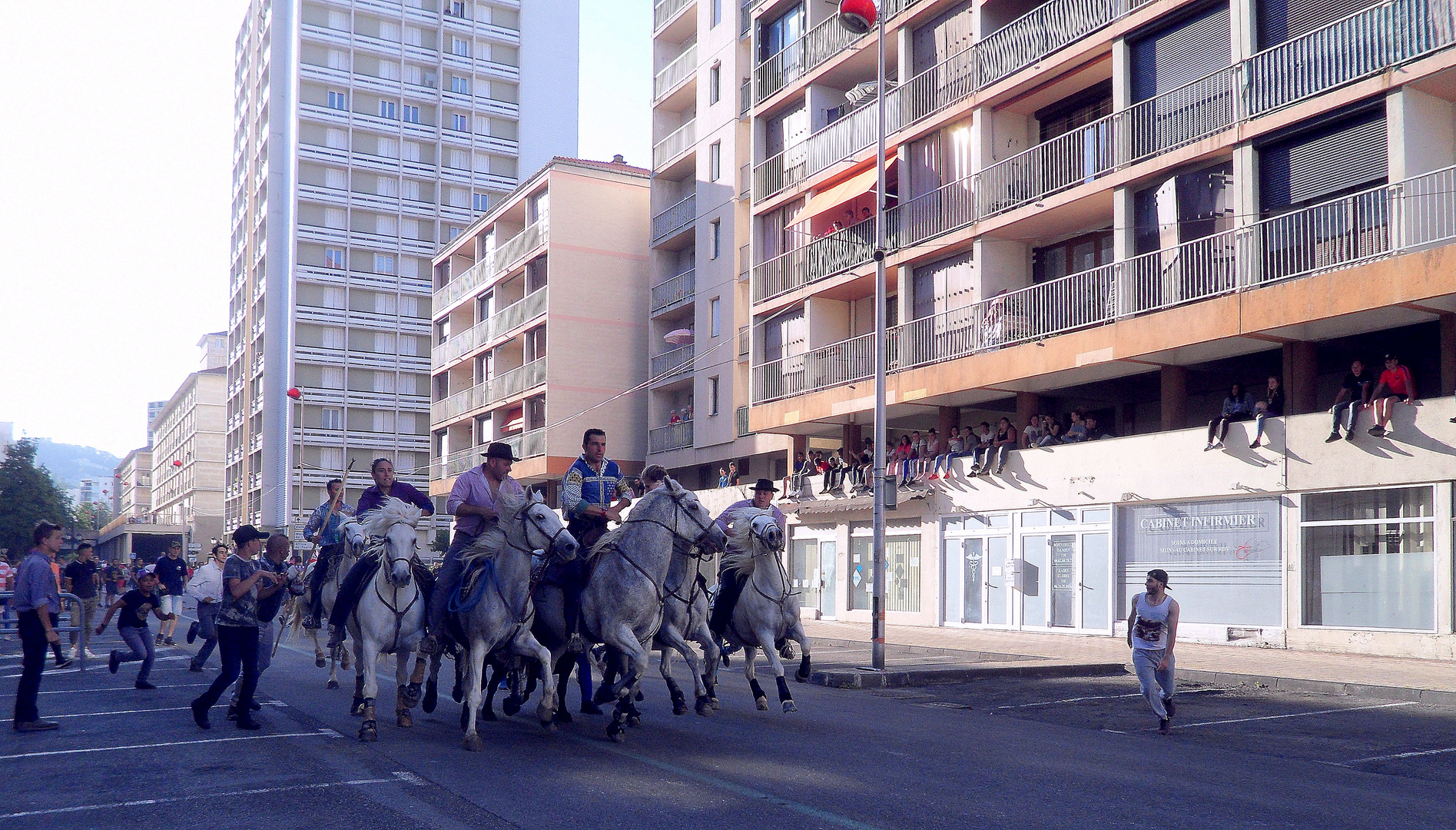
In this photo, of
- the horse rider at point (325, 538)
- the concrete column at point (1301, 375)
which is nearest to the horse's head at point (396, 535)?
the horse rider at point (325, 538)

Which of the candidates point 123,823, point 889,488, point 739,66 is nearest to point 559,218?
point 739,66

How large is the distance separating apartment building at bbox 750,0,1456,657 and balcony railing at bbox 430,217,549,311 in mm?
19397

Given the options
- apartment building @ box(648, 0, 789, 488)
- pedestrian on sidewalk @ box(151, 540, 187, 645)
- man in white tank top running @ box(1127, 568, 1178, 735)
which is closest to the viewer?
man in white tank top running @ box(1127, 568, 1178, 735)

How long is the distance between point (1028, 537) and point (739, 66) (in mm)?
21480

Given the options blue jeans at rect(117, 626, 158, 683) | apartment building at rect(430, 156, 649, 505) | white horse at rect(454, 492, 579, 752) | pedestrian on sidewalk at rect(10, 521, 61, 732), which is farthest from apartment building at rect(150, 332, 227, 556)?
white horse at rect(454, 492, 579, 752)

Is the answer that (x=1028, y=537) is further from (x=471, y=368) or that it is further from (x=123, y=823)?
(x=471, y=368)

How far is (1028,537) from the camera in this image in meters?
27.3

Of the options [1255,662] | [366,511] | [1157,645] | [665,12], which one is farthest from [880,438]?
[665,12]

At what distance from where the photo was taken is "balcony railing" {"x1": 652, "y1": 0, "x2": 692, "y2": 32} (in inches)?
1844

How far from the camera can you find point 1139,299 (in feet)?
80.0

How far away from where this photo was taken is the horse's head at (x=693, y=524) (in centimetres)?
1070

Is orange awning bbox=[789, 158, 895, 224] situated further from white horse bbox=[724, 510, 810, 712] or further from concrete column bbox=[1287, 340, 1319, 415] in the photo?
white horse bbox=[724, 510, 810, 712]

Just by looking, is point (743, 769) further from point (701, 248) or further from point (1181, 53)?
point (701, 248)

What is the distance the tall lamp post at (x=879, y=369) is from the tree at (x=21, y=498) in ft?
214
